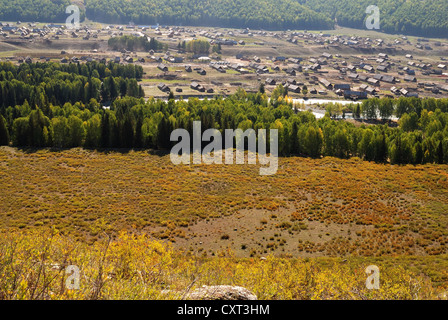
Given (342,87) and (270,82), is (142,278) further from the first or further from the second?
(270,82)

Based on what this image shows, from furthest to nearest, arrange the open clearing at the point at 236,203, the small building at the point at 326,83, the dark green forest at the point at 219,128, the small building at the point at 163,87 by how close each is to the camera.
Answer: the small building at the point at 326,83, the small building at the point at 163,87, the dark green forest at the point at 219,128, the open clearing at the point at 236,203

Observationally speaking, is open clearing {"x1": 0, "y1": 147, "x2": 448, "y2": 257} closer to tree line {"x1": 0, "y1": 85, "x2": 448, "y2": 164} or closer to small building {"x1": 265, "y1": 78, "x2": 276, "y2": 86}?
tree line {"x1": 0, "y1": 85, "x2": 448, "y2": 164}

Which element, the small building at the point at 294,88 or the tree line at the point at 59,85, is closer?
the tree line at the point at 59,85

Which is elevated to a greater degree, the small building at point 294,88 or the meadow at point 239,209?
the small building at point 294,88

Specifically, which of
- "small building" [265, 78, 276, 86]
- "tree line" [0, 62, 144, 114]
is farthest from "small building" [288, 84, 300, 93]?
"tree line" [0, 62, 144, 114]

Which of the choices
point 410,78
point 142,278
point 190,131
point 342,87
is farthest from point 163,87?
point 142,278

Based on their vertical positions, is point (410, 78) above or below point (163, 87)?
above

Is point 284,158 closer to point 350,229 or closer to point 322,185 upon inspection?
point 322,185

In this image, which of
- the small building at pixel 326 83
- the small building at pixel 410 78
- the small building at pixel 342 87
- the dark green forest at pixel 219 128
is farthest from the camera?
the small building at pixel 410 78

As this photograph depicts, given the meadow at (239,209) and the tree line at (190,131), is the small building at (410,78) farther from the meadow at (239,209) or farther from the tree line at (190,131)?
the meadow at (239,209)

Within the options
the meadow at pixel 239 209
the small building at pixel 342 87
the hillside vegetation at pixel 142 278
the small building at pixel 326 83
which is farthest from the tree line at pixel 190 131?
the small building at pixel 326 83

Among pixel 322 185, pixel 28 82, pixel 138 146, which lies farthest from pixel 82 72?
pixel 322 185
